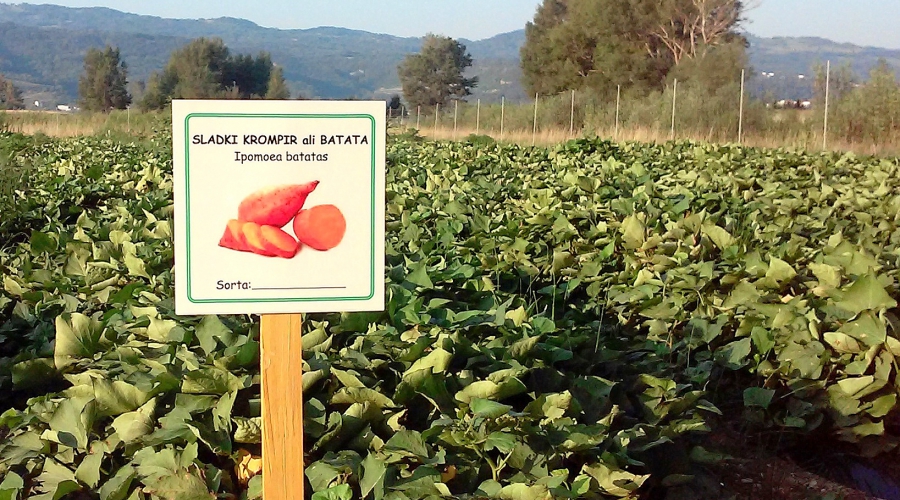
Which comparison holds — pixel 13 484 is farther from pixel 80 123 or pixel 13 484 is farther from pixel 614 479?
pixel 80 123

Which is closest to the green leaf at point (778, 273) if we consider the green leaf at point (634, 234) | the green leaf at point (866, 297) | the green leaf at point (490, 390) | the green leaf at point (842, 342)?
the green leaf at point (866, 297)

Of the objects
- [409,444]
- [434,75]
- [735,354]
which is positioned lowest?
[735,354]

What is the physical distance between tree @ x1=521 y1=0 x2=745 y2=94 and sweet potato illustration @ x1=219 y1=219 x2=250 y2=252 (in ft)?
105

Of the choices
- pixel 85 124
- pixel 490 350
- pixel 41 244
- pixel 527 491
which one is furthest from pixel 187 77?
pixel 527 491

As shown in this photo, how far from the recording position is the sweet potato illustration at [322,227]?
2.06 metres

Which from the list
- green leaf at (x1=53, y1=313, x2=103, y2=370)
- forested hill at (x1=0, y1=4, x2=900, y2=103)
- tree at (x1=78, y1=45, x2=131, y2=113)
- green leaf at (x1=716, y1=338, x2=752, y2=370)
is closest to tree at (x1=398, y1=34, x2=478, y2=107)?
tree at (x1=78, y1=45, x2=131, y2=113)

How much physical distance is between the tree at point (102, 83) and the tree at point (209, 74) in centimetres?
564

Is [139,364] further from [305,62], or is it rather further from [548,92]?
[305,62]

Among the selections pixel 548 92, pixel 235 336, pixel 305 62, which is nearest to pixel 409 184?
pixel 235 336

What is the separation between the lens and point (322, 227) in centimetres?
207

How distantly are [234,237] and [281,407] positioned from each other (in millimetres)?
385

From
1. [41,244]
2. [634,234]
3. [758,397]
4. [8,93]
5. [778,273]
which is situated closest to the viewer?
[758,397]

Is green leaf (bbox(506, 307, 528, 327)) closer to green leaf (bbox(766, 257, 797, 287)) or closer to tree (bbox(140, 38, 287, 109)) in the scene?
green leaf (bbox(766, 257, 797, 287))

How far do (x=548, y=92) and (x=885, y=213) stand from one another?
36615 millimetres
